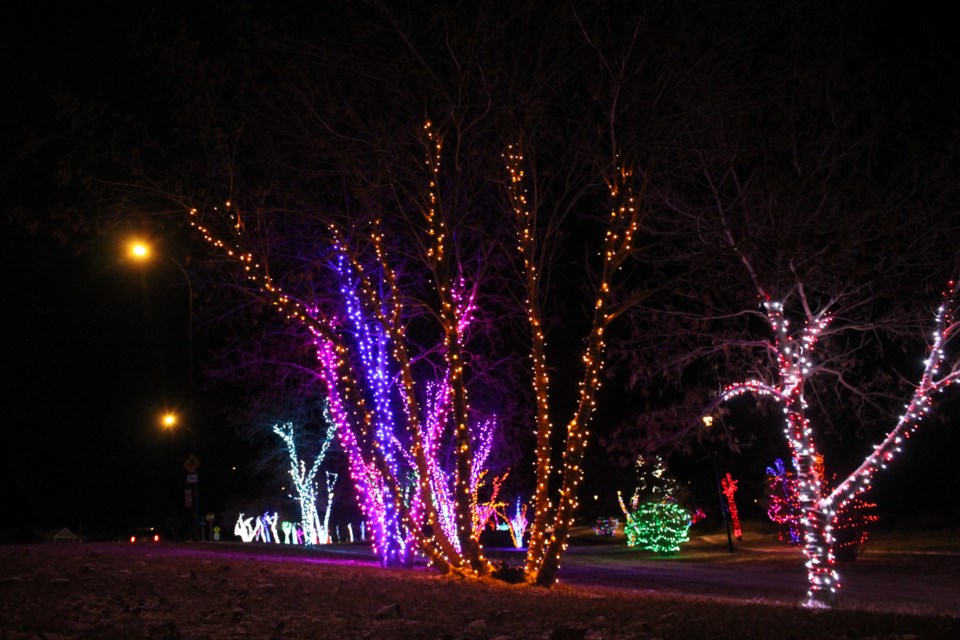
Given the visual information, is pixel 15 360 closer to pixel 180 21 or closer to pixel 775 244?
pixel 180 21

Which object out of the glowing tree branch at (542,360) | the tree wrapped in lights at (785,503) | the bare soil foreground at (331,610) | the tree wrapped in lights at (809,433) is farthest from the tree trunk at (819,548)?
the tree wrapped in lights at (785,503)

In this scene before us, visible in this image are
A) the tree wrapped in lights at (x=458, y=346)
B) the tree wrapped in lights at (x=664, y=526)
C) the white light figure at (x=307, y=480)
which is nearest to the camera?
the tree wrapped in lights at (x=458, y=346)

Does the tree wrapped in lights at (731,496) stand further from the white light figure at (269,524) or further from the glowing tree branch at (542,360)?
the glowing tree branch at (542,360)

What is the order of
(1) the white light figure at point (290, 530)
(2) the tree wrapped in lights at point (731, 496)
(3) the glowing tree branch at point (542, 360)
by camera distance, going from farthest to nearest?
(1) the white light figure at point (290, 530) → (2) the tree wrapped in lights at point (731, 496) → (3) the glowing tree branch at point (542, 360)

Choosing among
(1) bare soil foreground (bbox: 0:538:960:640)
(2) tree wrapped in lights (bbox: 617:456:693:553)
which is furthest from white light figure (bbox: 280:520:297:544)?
(1) bare soil foreground (bbox: 0:538:960:640)

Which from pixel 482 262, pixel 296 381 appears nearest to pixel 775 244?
pixel 482 262

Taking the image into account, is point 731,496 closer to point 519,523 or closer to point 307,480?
point 519,523

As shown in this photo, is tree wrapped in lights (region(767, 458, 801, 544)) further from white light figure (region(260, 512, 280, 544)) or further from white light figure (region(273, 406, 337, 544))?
white light figure (region(260, 512, 280, 544))

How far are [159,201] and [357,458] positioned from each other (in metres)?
6.35

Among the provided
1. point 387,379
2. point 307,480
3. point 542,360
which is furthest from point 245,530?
point 542,360

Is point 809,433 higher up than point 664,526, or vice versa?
point 809,433

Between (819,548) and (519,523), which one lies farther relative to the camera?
(519,523)

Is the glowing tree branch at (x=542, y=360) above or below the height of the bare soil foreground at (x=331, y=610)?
above

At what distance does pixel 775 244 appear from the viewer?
1182 cm
